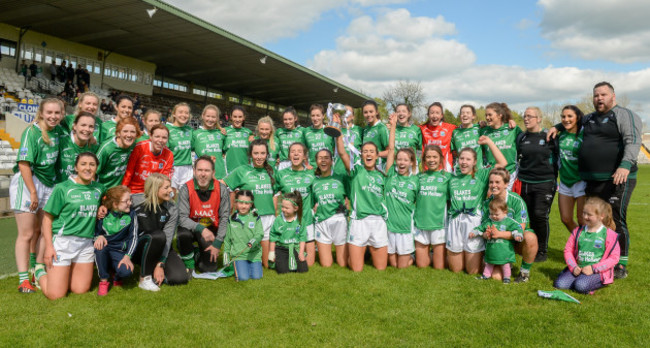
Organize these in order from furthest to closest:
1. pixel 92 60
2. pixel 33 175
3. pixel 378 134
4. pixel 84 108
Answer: pixel 92 60 → pixel 378 134 → pixel 84 108 → pixel 33 175

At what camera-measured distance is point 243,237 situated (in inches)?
200

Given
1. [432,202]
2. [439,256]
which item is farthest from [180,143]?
[439,256]

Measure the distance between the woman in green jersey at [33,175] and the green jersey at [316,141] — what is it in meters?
3.52

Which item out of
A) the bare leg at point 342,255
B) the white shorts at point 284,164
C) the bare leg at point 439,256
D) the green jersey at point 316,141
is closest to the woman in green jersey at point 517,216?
the bare leg at point 439,256

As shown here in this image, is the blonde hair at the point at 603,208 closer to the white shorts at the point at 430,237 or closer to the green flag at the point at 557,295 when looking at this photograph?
the green flag at the point at 557,295

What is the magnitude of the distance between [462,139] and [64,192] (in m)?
5.35

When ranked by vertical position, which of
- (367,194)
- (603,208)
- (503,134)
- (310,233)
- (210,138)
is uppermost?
(503,134)

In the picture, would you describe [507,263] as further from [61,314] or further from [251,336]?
[61,314]

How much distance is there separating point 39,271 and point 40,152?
1.27 metres

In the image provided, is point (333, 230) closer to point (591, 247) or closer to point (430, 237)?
point (430, 237)

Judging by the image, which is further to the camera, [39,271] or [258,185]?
[258,185]

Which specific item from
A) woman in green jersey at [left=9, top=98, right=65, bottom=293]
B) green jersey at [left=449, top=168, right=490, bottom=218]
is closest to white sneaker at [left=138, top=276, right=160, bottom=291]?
woman in green jersey at [left=9, top=98, right=65, bottom=293]

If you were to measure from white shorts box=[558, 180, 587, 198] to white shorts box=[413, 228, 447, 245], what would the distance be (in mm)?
1683

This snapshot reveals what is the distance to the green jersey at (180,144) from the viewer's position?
635cm
